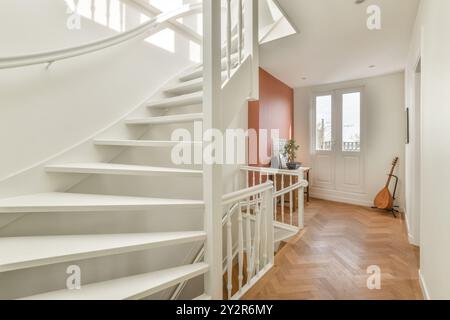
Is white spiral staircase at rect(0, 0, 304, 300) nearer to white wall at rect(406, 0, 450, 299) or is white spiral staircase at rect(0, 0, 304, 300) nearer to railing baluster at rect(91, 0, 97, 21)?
railing baluster at rect(91, 0, 97, 21)

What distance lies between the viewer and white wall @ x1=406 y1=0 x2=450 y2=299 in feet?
4.38

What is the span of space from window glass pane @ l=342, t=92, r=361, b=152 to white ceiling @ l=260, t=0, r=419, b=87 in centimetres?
41

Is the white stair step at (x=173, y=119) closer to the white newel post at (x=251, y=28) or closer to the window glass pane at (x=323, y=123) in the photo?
the white newel post at (x=251, y=28)

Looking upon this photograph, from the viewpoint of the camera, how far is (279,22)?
9.62 ft

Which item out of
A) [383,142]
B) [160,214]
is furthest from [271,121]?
[160,214]

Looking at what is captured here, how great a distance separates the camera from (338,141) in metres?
5.10

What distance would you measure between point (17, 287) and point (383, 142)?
5.43m

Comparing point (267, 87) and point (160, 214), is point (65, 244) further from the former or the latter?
point (267, 87)

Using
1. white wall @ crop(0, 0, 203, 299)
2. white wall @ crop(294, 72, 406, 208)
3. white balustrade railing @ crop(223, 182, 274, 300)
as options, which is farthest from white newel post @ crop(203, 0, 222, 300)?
white wall @ crop(294, 72, 406, 208)

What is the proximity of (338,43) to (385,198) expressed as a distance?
2.81 meters

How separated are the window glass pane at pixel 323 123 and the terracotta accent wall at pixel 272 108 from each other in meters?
0.57

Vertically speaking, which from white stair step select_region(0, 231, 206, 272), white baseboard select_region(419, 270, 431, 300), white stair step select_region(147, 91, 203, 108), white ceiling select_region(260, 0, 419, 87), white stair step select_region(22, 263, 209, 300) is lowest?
white baseboard select_region(419, 270, 431, 300)

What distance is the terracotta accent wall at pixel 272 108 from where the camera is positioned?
408cm
